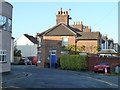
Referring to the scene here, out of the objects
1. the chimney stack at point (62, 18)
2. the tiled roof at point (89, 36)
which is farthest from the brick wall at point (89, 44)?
the chimney stack at point (62, 18)

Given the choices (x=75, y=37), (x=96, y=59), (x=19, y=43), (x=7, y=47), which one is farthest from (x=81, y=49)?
(x=19, y=43)

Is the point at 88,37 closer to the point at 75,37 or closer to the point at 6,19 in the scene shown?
the point at 75,37

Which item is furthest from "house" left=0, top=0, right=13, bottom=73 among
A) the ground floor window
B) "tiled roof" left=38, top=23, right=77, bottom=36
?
"tiled roof" left=38, top=23, right=77, bottom=36

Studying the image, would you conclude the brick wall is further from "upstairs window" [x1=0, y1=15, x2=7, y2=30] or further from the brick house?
"upstairs window" [x1=0, y1=15, x2=7, y2=30]

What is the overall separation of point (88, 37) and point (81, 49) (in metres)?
2.47

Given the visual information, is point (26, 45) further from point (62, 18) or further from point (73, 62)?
point (73, 62)

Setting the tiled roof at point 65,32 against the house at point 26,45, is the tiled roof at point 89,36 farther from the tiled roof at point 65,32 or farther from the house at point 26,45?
the house at point 26,45

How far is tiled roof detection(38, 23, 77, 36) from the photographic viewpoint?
41.1m

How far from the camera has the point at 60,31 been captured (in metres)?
41.8

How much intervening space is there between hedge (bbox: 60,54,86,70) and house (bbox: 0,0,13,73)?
9852 millimetres

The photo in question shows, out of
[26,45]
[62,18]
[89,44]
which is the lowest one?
[89,44]

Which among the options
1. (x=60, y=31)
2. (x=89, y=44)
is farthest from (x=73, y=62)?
(x=60, y=31)

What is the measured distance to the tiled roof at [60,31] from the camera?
135ft

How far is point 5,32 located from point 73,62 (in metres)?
11.1
